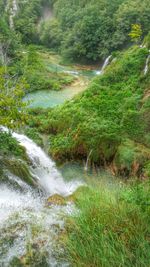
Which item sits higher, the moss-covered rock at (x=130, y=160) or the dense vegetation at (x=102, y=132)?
the dense vegetation at (x=102, y=132)

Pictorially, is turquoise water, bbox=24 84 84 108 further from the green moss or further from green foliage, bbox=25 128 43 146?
the green moss

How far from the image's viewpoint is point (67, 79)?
23.9 m

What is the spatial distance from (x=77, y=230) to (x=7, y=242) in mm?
1733

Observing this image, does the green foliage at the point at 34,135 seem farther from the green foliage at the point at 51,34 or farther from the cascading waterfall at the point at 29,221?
the green foliage at the point at 51,34

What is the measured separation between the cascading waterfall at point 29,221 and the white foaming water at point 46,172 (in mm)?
34

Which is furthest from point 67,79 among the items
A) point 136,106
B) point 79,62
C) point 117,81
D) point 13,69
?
point 136,106

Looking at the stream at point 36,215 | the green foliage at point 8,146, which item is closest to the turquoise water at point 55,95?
the stream at point 36,215

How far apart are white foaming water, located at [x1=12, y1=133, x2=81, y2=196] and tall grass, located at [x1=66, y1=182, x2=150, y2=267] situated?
3.71m

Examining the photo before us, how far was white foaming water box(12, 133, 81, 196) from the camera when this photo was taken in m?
8.93

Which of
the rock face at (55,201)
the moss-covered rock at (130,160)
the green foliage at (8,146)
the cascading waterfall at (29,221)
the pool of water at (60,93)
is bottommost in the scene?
the pool of water at (60,93)

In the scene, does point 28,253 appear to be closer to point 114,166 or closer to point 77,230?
point 77,230

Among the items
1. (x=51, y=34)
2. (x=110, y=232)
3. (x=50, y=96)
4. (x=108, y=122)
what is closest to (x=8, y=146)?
(x=108, y=122)

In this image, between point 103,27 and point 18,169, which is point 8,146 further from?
point 103,27

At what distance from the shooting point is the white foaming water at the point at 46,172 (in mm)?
8931
